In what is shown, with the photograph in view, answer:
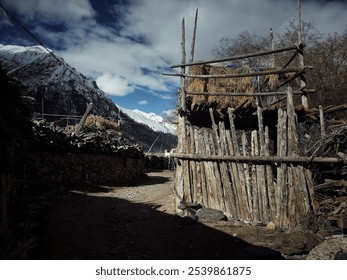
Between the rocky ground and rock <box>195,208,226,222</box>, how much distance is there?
17 centimetres

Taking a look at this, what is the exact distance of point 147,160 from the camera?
28.7 meters

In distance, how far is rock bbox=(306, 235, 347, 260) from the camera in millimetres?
4089

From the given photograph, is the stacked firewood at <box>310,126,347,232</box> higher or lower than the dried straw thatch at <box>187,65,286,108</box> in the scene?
lower

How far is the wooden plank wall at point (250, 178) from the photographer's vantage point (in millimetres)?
5508

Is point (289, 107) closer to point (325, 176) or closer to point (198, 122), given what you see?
point (325, 176)

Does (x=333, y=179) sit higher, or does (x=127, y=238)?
(x=333, y=179)

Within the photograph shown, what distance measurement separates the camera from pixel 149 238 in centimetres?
598

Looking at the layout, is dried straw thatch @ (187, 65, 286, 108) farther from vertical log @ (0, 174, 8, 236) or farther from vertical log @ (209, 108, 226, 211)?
vertical log @ (0, 174, 8, 236)

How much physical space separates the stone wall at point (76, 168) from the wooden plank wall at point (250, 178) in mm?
5999

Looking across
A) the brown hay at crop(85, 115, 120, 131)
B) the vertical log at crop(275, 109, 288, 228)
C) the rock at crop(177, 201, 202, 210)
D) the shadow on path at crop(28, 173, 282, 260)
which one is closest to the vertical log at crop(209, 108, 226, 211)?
the rock at crop(177, 201, 202, 210)

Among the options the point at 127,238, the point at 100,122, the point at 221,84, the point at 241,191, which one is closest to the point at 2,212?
the point at 127,238

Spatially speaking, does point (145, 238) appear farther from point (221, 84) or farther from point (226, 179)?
point (221, 84)

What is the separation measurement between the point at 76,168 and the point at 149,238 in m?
7.46
